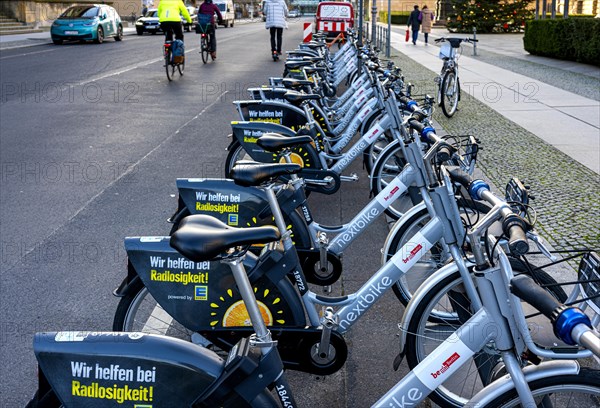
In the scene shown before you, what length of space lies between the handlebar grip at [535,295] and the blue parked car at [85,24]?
27.1m

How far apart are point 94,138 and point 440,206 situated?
7.33m

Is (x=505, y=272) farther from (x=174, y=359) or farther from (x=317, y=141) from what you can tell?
(x=317, y=141)

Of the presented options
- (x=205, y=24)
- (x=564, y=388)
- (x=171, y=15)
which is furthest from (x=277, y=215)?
(x=205, y=24)

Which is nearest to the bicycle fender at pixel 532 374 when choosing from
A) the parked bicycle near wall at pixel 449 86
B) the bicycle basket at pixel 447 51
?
the parked bicycle near wall at pixel 449 86

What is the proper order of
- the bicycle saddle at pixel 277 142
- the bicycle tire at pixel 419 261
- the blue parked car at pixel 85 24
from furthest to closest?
1. the blue parked car at pixel 85 24
2. the bicycle saddle at pixel 277 142
3. the bicycle tire at pixel 419 261

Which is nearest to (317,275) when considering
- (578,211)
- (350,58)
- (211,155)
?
(578,211)

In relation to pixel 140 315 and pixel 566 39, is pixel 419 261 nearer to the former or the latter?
pixel 140 315

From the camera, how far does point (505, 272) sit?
6.89ft

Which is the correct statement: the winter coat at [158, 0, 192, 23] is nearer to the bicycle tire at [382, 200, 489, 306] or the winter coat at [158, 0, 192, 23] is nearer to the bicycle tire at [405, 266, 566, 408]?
the bicycle tire at [382, 200, 489, 306]

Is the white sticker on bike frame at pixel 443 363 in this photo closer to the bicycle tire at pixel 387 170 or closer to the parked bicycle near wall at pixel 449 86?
the bicycle tire at pixel 387 170

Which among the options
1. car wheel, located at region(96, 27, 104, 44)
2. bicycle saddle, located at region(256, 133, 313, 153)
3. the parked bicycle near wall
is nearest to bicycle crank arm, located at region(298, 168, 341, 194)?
bicycle saddle, located at region(256, 133, 313, 153)

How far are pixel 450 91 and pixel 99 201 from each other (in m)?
6.29

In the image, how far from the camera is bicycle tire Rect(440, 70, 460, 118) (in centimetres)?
1073

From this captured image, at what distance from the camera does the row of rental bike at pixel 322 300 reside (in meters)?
2.10
